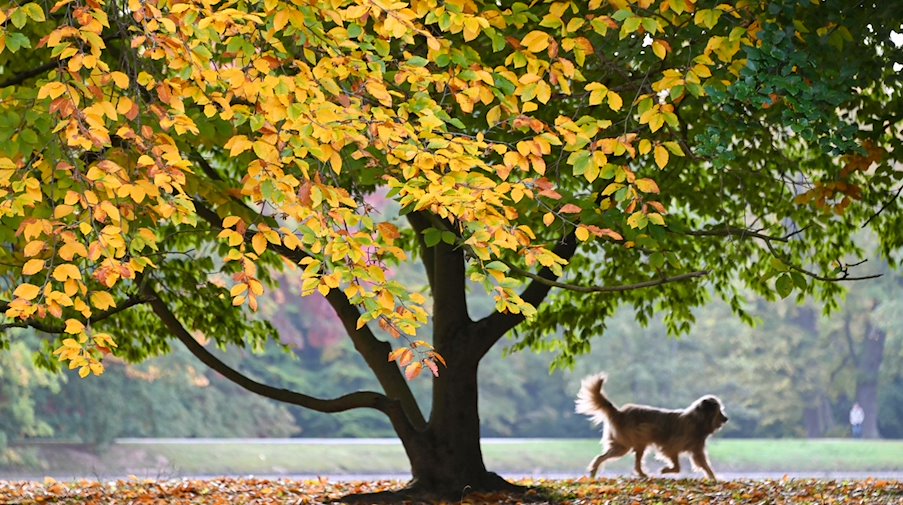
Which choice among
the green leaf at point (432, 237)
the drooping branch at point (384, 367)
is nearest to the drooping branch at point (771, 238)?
the green leaf at point (432, 237)

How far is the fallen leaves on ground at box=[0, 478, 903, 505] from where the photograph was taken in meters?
11.3

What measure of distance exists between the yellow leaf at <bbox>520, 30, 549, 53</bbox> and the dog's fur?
23.9 ft

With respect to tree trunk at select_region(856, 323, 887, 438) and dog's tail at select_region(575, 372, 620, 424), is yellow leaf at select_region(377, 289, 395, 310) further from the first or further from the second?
tree trunk at select_region(856, 323, 887, 438)

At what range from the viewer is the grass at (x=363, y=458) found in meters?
27.5

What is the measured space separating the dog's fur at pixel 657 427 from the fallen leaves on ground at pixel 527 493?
43 centimetres

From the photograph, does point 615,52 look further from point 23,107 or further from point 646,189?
point 23,107

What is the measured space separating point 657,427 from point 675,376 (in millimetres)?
25270

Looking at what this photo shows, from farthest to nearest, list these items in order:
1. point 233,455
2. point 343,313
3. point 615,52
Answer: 1. point 233,455
2. point 343,313
3. point 615,52

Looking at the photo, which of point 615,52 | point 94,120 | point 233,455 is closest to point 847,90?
point 615,52

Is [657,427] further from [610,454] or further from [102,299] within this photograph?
[102,299]

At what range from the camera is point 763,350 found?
129ft

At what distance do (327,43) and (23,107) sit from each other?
2.09 meters

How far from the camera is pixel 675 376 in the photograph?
38438 mm

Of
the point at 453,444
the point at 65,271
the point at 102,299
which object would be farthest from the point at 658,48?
the point at 453,444
